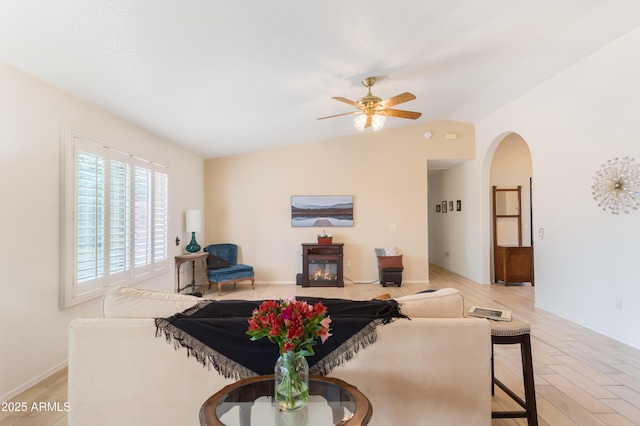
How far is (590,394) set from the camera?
2.58 m

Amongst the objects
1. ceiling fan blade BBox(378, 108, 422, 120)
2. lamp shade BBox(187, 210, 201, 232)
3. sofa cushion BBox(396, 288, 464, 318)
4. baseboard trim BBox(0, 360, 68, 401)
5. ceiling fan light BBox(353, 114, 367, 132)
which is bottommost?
baseboard trim BBox(0, 360, 68, 401)

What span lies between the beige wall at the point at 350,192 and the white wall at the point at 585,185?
2049mm

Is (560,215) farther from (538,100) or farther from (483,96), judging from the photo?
(483,96)

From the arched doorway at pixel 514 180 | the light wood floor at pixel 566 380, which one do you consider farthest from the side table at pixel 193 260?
the arched doorway at pixel 514 180

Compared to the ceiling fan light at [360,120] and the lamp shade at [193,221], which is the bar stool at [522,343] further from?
the lamp shade at [193,221]

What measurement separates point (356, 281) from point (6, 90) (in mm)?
5874

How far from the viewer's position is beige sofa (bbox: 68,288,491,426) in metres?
1.79

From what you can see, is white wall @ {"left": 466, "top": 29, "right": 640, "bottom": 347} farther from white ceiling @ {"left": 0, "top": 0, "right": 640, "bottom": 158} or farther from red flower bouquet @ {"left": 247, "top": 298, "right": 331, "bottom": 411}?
red flower bouquet @ {"left": 247, "top": 298, "right": 331, "bottom": 411}

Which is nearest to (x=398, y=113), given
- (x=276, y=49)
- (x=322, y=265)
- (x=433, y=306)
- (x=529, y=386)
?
(x=276, y=49)

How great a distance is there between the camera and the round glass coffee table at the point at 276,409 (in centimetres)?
131

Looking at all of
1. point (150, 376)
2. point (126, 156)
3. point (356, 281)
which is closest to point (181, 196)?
point (126, 156)

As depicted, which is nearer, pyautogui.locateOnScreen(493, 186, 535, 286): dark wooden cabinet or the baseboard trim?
the baseboard trim

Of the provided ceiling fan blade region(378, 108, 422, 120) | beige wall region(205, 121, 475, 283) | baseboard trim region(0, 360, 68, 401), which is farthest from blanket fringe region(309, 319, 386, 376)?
beige wall region(205, 121, 475, 283)

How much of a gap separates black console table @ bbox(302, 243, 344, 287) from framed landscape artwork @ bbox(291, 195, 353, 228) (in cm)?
56
